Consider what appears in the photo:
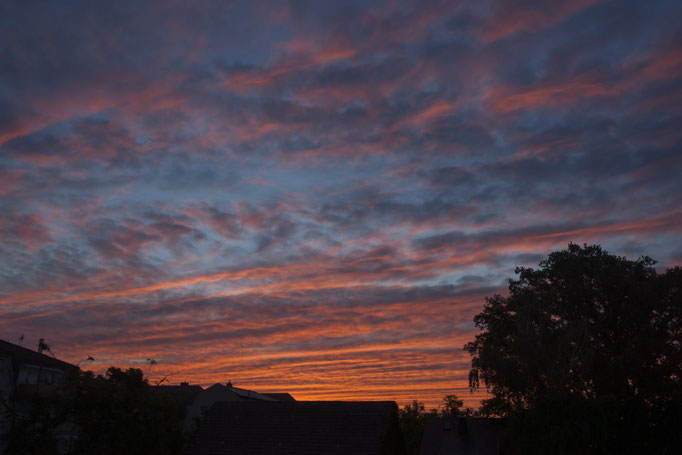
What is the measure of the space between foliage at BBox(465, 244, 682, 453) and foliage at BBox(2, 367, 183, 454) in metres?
33.3

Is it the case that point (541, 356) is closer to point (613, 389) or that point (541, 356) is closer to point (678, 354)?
point (613, 389)

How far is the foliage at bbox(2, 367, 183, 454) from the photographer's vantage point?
25328mm

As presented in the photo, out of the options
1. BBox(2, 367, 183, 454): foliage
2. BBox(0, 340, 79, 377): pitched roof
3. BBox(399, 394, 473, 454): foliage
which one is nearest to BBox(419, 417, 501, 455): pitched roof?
BBox(399, 394, 473, 454): foliage

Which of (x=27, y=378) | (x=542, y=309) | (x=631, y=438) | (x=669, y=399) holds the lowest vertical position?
(x=631, y=438)

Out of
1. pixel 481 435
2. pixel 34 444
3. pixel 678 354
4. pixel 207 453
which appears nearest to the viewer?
pixel 34 444

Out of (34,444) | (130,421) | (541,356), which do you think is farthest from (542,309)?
(34,444)

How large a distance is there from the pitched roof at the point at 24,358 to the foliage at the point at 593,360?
1448 inches

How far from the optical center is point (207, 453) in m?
41.0

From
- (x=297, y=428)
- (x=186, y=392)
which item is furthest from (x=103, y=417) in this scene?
(x=186, y=392)

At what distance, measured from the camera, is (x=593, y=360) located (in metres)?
52.6

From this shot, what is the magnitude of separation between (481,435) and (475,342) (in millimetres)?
11943

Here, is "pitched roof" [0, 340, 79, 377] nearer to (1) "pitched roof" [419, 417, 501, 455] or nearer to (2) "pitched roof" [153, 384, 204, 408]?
(2) "pitched roof" [153, 384, 204, 408]

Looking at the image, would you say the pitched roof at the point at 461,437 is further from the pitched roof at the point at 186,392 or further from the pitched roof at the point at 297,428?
the pitched roof at the point at 186,392

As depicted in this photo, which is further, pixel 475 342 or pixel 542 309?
pixel 475 342
